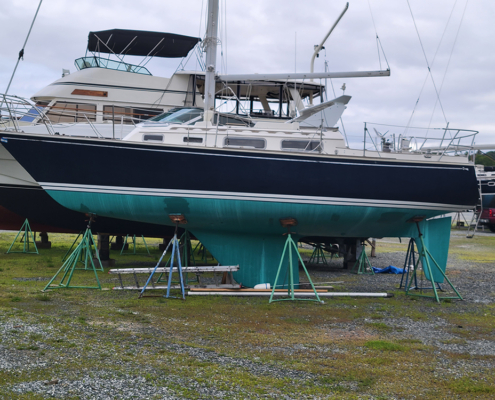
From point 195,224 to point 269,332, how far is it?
3.60 meters

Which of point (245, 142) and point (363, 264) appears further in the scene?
point (363, 264)

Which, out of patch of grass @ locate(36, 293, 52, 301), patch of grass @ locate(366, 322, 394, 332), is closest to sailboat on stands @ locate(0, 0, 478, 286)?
patch of grass @ locate(36, 293, 52, 301)

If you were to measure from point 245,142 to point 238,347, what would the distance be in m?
4.62

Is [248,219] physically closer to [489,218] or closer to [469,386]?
[469,386]

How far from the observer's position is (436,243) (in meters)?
9.79

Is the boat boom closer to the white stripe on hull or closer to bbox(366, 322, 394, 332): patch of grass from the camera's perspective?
the white stripe on hull

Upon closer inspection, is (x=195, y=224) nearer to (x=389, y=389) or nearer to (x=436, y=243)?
(x=436, y=243)

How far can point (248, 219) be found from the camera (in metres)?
9.14

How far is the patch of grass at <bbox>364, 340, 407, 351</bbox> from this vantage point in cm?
558

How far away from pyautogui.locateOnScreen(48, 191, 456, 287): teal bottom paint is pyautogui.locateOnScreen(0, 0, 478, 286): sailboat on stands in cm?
2

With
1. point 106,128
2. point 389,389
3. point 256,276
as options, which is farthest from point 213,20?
point 389,389

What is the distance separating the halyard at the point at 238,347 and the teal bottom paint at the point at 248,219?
1.25 m

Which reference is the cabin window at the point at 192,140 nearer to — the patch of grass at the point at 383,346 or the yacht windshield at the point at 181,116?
the yacht windshield at the point at 181,116

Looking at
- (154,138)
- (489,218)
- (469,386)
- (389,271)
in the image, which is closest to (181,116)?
(154,138)
